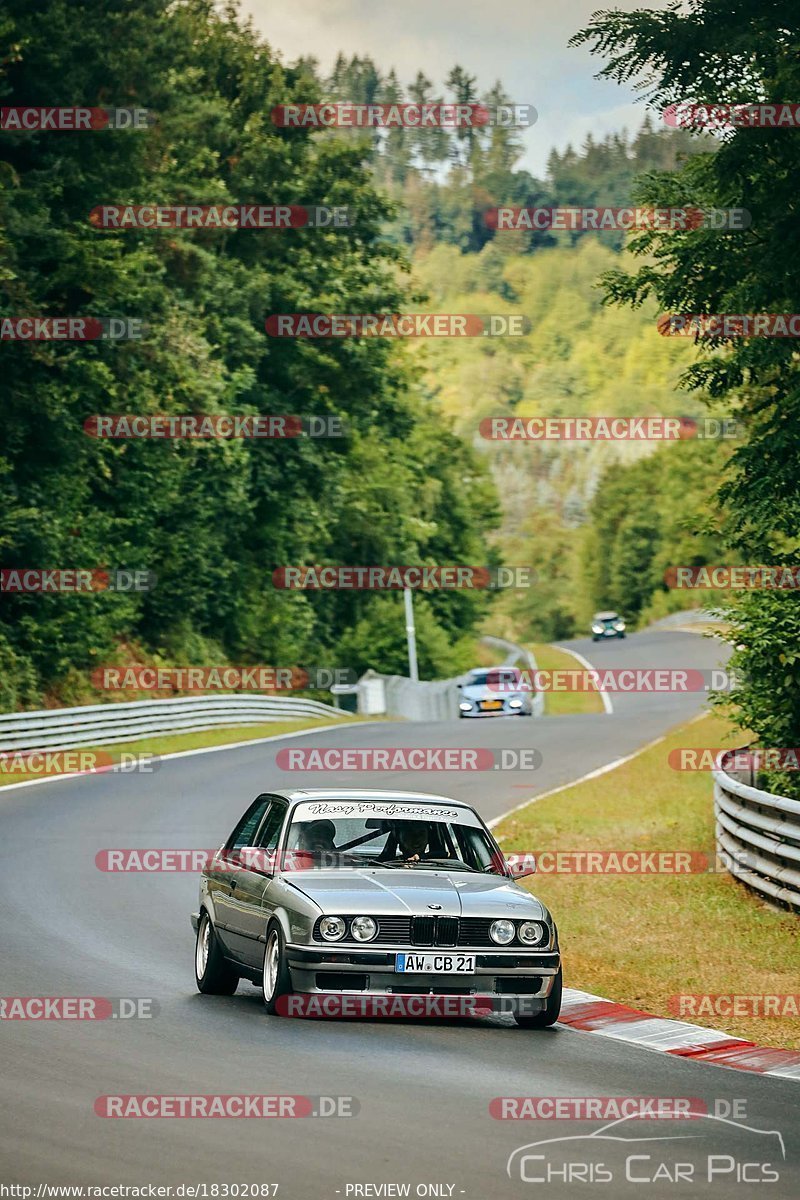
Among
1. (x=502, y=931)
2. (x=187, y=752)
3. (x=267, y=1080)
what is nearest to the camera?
(x=267, y=1080)

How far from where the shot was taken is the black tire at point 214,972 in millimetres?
11898

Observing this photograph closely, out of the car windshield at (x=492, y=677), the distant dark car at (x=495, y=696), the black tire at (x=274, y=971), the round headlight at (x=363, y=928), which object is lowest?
the distant dark car at (x=495, y=696)

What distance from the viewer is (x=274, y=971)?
426 inches

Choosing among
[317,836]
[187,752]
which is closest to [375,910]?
[317,836]

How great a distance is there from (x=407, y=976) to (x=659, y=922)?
6136mm

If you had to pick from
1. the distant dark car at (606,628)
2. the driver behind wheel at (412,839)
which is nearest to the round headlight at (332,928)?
the driver behind wheel at (412,839)

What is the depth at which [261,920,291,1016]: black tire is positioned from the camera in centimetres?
1059

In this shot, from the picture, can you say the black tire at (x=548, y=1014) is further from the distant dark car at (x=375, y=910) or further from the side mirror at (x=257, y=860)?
the side mirror at (x=257, y=860)

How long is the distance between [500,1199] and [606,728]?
39.2 metres

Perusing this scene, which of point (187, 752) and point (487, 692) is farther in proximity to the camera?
point (487, 692)

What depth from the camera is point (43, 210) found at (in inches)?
1592

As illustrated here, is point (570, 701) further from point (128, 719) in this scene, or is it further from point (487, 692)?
point (128, 719)

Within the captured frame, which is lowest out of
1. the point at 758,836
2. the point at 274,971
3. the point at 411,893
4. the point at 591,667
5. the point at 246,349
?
the point at 591,667

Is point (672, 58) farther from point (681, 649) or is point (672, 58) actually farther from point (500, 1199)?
point (681, 649)
